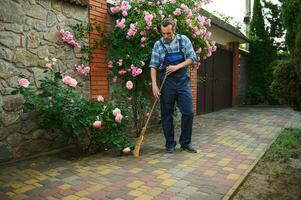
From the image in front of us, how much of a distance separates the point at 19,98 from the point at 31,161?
0.81 m

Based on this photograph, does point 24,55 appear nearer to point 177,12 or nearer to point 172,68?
point 172,68

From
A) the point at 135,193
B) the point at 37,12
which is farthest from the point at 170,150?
A: the point at 37,12

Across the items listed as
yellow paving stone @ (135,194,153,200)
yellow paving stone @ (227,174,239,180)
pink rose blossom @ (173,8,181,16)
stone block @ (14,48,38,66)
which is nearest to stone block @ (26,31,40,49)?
stone block @ (14,48,38,66)

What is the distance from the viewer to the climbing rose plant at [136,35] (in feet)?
17.3

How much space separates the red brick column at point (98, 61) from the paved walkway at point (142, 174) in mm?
1210

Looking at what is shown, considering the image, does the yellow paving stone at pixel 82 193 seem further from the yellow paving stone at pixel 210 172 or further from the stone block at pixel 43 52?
the stone block at pixel 43 52

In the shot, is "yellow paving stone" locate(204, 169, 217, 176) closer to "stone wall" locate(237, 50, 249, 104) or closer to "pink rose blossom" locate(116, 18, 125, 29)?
"pink rose blossom" locate(116, 18, 125, 29)

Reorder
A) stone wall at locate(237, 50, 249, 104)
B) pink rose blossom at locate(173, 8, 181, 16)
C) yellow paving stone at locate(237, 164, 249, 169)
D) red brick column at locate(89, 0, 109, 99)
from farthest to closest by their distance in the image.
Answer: stone wall at locate(237, 50, 249, 104), pink rose blossom at locate(173, 8, 181, 16), red brick column at locate(89, 0, 109, 99), yellow paving stone at locate(237, 164, 249, 169)

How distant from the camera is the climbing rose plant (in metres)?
5.29

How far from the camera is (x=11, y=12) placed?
3.97m

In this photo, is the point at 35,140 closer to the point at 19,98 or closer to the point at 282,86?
the point at 19,98

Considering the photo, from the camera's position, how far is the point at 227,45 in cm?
1263

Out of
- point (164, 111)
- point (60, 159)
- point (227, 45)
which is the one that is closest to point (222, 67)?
point (227, 45)

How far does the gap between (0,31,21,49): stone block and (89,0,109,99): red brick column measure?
135 centimetres
